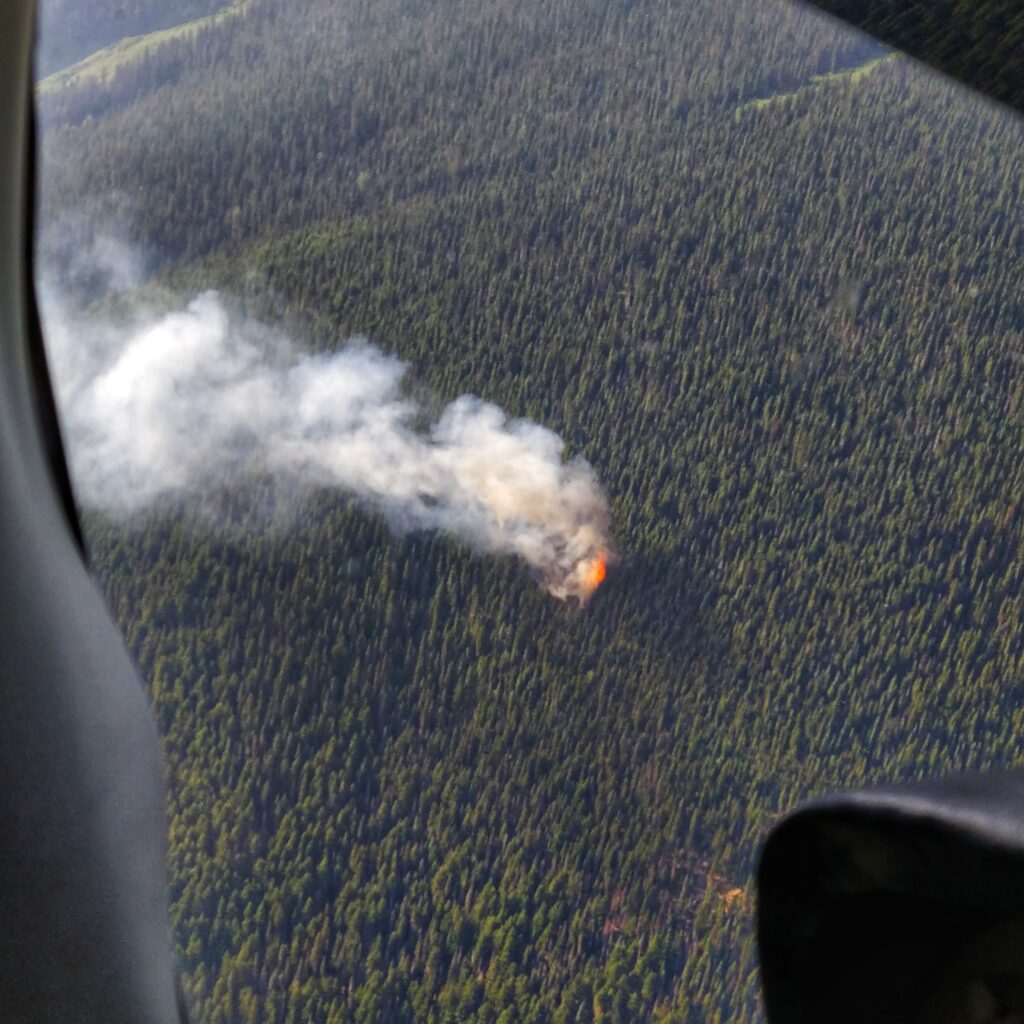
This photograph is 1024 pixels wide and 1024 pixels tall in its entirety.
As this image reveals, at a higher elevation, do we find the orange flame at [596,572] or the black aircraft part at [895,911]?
the black aircraft part at [895,911]

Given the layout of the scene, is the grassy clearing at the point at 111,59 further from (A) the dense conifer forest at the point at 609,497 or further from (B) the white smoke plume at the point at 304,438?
Answer: (B) the white smoke plume at the point at 304,438

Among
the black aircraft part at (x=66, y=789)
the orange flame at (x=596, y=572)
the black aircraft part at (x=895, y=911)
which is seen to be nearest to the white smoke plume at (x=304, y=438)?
the orange flame at (x=596, y=572)

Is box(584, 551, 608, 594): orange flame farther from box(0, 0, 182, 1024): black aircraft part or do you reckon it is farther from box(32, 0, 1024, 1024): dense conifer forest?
box(0, 0, 182, 1024): black aircraft part

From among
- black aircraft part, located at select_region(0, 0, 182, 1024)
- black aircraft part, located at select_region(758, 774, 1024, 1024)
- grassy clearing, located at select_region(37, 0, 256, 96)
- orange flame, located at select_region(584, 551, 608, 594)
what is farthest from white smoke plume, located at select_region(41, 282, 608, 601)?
black aircraft part, located at select_region(758, 774, 1024, 1024)

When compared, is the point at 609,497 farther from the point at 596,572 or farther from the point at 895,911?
the point at 895,911

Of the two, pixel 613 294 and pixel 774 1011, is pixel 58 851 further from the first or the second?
pixel 613 294
